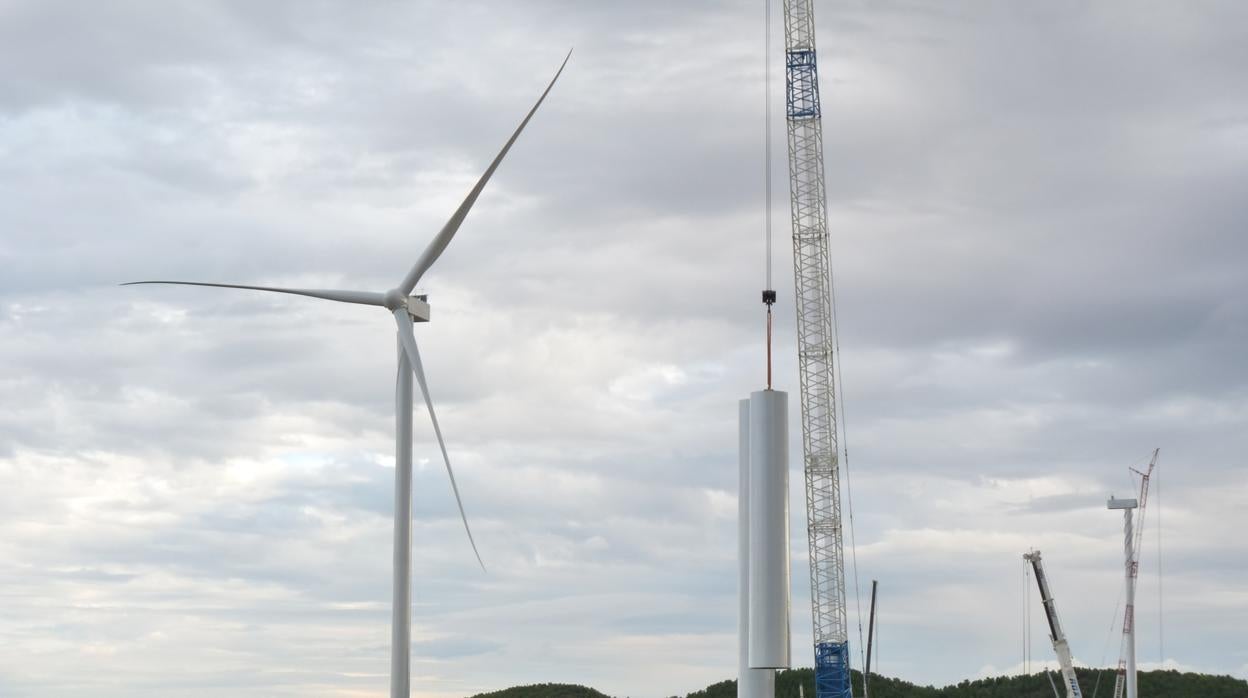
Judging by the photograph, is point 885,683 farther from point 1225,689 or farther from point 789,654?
point 789,654

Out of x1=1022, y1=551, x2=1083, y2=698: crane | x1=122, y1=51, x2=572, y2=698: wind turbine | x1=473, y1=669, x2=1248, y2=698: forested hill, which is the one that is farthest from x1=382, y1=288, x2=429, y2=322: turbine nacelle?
x1=473, y1=669, x2=1248, y2=698: forested hill

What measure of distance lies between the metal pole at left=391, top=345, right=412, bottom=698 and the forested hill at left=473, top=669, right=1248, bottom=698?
10185cm

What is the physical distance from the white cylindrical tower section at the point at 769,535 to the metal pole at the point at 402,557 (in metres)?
20.3

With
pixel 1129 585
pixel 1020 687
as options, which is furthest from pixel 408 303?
pixel 1020 687

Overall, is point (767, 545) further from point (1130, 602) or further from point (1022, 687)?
point (1022, 687)

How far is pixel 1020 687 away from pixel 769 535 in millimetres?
131889

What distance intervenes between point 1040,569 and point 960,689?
58219 mm

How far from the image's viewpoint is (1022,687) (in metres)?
164

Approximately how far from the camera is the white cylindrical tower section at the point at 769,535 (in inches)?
1622

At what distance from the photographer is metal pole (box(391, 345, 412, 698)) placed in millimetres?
57875

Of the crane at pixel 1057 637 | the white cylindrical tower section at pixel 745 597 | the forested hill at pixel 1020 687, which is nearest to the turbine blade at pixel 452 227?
the white cylindrical tower section at pixel 745 597

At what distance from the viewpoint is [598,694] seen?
17900 centimetres

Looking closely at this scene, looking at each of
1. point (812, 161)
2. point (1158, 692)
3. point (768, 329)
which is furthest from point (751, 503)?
point (1158, 692)

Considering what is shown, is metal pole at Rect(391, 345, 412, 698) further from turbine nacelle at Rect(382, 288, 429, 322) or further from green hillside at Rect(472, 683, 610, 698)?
green hillside at Rect(472, 683, 610, 698)
